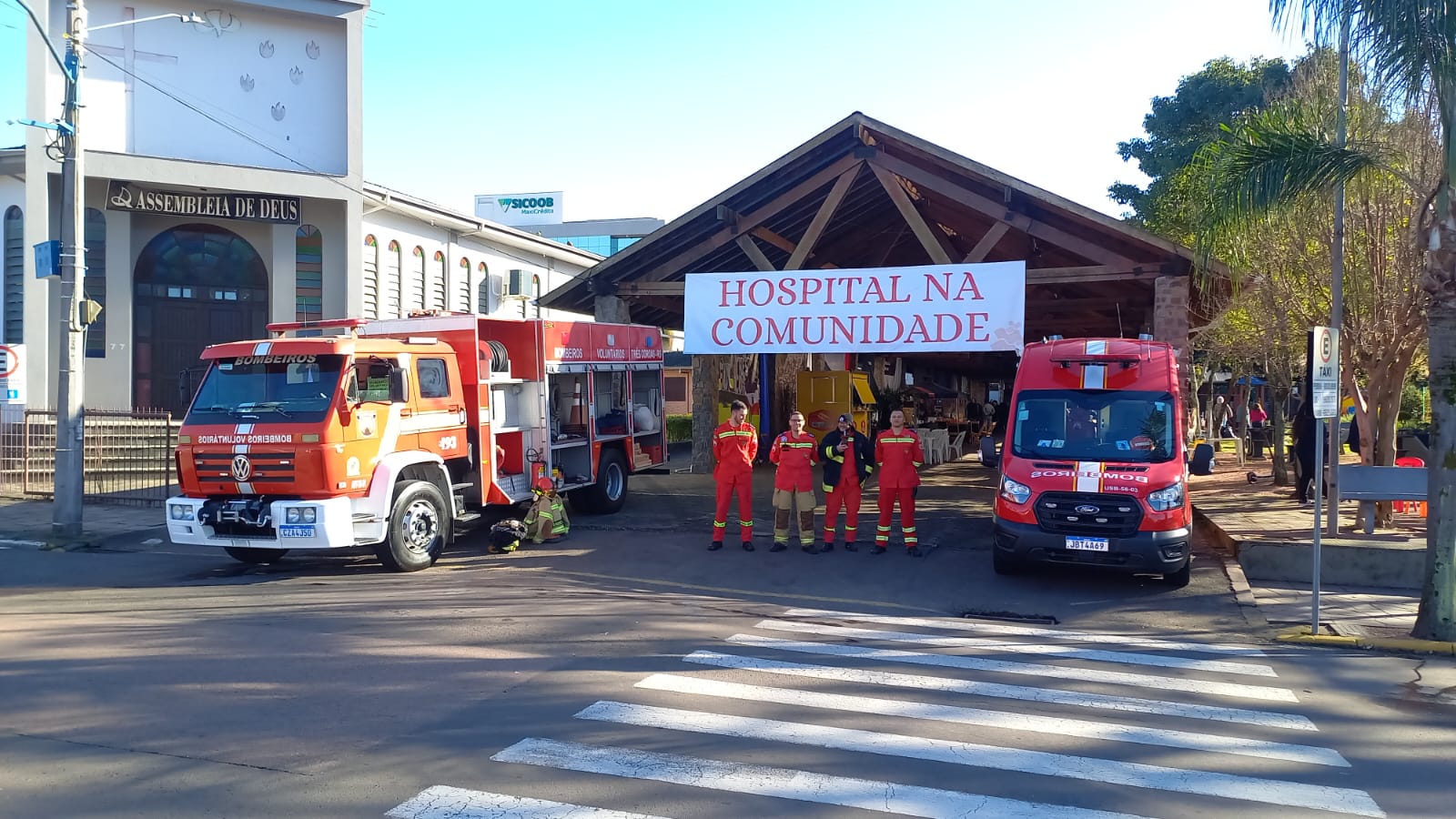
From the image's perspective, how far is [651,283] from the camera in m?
20.1

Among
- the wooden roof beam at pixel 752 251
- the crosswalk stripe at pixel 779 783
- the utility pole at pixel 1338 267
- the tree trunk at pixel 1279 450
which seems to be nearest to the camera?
the crosswalk stripe at pixel 779 783

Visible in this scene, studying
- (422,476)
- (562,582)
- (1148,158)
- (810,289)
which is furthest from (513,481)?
(1148,158)

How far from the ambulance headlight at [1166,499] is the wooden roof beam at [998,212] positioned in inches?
261

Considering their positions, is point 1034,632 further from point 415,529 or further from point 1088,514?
point 415,529

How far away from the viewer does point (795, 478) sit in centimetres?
1285

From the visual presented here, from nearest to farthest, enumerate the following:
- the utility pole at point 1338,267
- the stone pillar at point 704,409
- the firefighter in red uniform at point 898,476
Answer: the utility pole at point 1338,267, the firefighter in red uniform at point 898,476, the stone pillar at point 704,409

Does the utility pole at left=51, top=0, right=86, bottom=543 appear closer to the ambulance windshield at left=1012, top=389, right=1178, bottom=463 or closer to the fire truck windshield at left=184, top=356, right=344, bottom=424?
the fire truck windshield at left=184, top=356, right=344, bottom=424

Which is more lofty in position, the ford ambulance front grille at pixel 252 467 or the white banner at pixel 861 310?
the white banner at pixel 861 310

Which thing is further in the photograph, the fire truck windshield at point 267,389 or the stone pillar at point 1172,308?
the stone pillar at point 1172,308

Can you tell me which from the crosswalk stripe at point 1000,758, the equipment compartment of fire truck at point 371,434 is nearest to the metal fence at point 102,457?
the equipment compartment of fire truck at point 371,434

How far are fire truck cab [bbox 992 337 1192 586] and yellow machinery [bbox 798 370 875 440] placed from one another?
35.7 feet

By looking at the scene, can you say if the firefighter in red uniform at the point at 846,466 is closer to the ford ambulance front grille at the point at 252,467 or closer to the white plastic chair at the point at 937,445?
the ford ambulance front grille at the point at 252,467

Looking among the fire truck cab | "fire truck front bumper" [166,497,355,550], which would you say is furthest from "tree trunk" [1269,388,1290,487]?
"fire truck front bumper" [166,497,355,550]

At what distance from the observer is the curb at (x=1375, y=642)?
867cm
